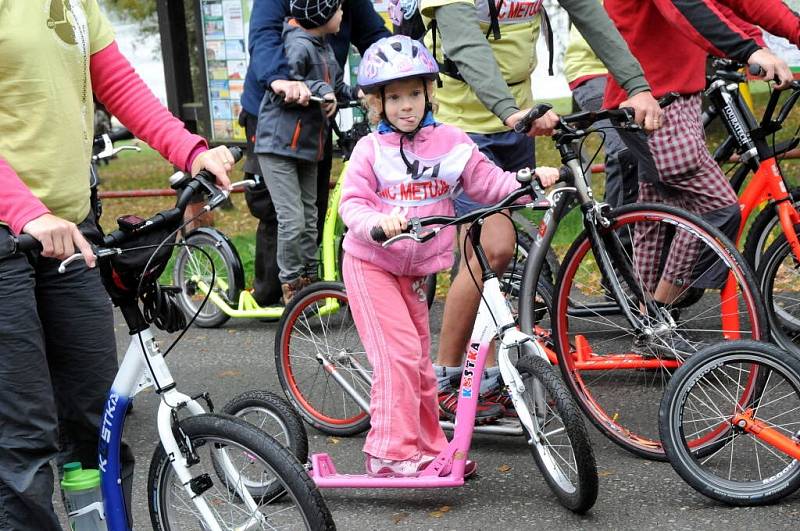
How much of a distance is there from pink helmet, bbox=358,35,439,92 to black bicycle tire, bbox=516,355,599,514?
980 mm

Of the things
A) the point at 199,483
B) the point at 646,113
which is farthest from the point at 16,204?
the point at 646,113

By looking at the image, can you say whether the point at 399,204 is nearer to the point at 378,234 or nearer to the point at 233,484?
the point at 378,234

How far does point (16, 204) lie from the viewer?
105 inches

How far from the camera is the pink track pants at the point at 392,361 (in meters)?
3.73

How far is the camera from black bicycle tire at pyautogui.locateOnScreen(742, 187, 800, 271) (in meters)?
4.80

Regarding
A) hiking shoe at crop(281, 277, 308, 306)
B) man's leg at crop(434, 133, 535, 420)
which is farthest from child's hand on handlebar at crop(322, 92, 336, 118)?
man's leg at crop(434, 133, 535, 420)

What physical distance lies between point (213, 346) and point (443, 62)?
2416 millimetres

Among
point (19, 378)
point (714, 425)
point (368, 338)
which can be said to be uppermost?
point (19, 378)

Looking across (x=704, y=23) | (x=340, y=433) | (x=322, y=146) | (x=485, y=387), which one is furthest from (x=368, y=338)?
(x=322, y=146)

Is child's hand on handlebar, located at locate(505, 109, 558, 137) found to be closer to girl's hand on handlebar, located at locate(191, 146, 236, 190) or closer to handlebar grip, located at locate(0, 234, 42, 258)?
girl's hand on handlebar, located at locate(191, 146, 236, 190)

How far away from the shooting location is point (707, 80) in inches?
184

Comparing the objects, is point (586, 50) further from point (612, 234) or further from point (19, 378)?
point (19, 378)

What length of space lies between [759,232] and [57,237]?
3.29 metres

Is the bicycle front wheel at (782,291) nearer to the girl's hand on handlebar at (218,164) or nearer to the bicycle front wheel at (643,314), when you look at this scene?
the bicycle front wheel at (643,314)
